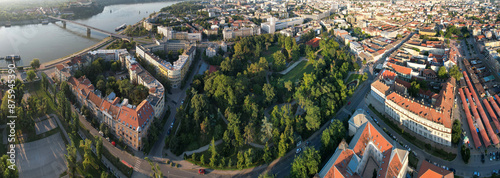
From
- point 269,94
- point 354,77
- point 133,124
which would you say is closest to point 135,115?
point 133,124

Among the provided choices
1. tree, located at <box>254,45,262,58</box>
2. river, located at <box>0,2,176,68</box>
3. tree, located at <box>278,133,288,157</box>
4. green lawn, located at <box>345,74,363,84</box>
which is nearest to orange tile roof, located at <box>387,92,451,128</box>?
green lawn, located at <box>345,74,363,84</box>

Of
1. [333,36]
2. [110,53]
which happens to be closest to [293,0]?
[333,36]

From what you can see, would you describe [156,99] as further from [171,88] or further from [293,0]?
→ [293,0]

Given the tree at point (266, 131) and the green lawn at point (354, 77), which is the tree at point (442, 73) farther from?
the tree at point (266, 131)

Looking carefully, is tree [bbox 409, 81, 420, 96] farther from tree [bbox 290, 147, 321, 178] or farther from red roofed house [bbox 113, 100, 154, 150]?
red roofed house [bbox 113, 100, 154, 150]

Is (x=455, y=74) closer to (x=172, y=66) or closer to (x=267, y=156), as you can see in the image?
(x=267, y=156)
